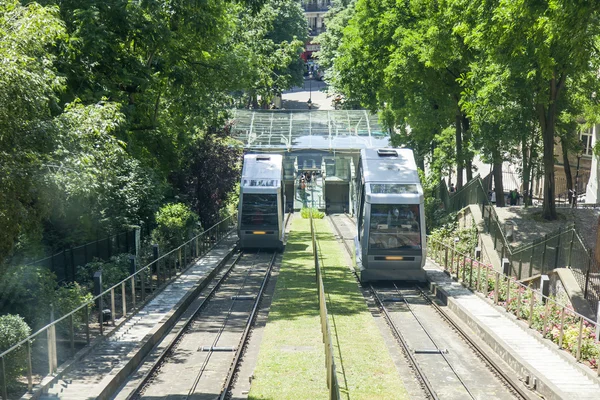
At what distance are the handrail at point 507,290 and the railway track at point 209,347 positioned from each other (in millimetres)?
6658

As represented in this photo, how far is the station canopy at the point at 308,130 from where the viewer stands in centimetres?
6219

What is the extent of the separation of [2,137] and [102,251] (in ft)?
43.7

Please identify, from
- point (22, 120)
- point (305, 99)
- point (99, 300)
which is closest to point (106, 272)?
point (99, 300)

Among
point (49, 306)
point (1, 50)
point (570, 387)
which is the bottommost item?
point (570, 387)

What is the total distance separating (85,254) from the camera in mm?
23141

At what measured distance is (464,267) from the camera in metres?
24.2

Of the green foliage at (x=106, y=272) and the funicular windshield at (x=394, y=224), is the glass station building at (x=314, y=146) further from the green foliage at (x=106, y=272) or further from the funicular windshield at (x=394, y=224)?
the green foliage at (x=106, y=272)

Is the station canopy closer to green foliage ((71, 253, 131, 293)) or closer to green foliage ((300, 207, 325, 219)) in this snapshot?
green foliage ((300, 207, 325, 219))

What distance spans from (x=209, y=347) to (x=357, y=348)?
3.39 meters

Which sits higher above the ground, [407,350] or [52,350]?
[52,350]

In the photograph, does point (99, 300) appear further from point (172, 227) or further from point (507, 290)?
point (172, 227)

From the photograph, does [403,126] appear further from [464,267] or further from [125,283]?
[125,283]

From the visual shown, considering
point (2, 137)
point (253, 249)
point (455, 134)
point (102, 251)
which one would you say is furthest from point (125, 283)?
point (455, 134)

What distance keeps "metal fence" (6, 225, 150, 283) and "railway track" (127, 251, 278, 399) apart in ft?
11.9
